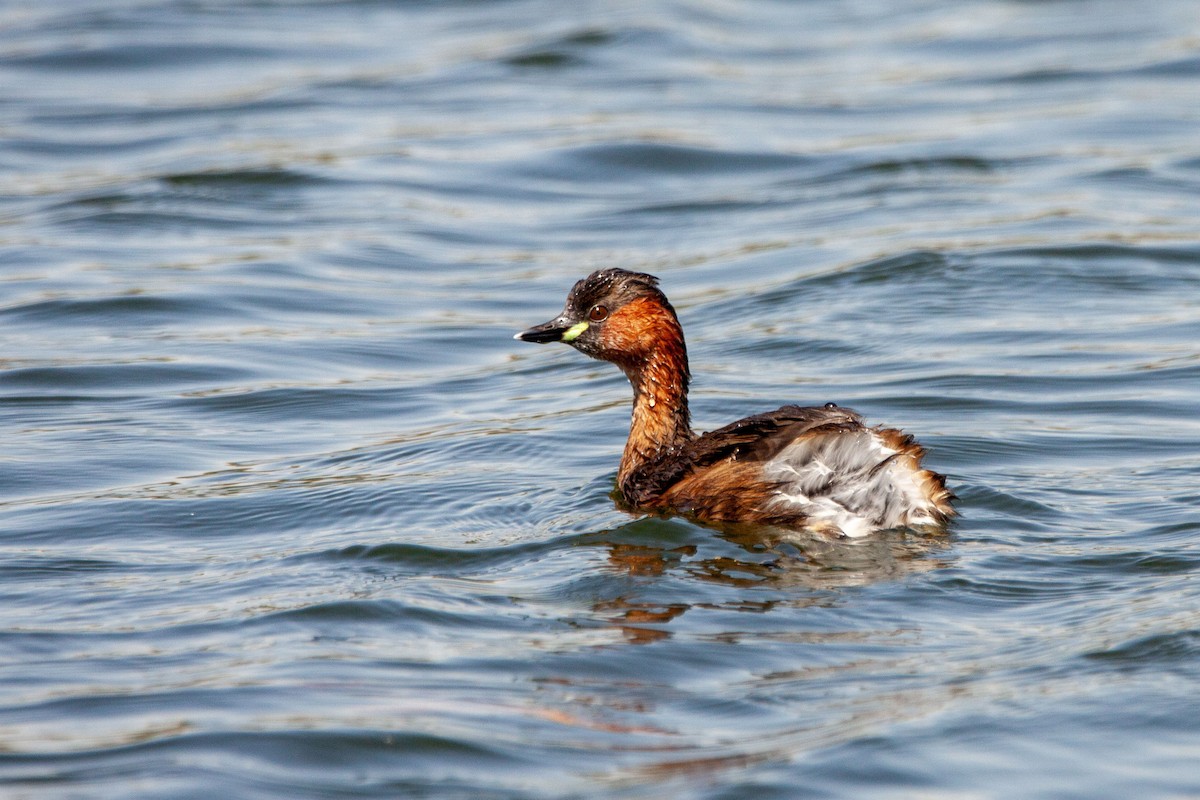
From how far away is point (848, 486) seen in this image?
676 centimetres

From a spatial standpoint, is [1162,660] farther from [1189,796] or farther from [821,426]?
[821,426]

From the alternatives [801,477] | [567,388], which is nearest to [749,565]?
[801,477]

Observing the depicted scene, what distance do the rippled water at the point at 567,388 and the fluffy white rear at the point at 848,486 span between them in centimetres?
14

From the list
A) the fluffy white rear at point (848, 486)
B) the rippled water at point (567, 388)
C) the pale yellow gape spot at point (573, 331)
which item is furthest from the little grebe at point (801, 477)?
the pale yellow gape spot at point (573, 331)

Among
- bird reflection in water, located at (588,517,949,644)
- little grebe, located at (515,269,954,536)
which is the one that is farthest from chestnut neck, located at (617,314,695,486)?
bird reflection in water, located at (588,517,949,644)

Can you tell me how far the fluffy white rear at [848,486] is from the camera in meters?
6.71

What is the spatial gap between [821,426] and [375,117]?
1023cm

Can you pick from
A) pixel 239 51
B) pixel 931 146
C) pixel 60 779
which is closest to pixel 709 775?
pixel 60 779

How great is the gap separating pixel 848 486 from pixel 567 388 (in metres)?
3.34

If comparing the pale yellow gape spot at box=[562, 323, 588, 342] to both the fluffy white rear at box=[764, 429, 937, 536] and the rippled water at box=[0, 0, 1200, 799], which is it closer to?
the rippled water at box=[0, 0, 1200, 799]

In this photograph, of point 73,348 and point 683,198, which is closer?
point 73,348

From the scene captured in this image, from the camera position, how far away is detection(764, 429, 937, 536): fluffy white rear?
6715mm

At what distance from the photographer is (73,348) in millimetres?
10312

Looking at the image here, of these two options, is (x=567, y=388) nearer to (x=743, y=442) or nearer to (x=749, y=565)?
(x=743, y=442)
